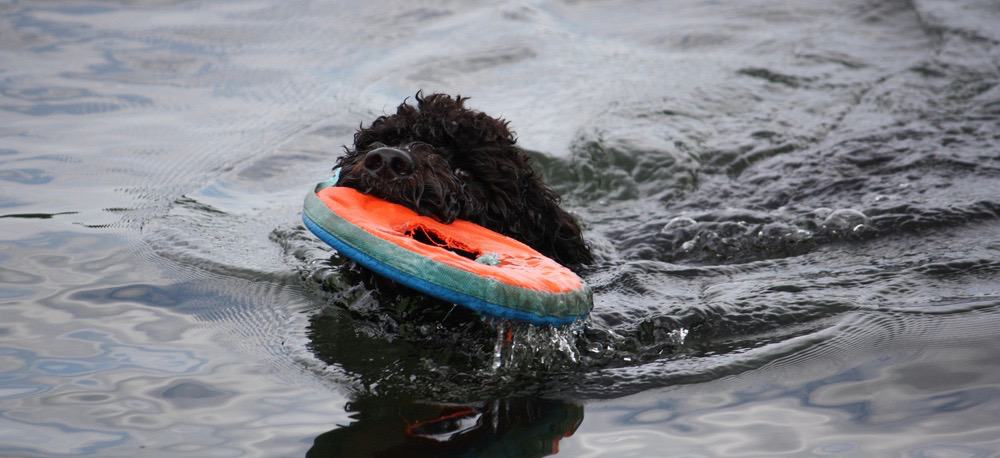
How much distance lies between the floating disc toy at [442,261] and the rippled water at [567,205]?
0.35m

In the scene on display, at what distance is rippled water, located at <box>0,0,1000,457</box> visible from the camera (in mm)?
4105

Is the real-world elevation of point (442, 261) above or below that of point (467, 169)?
below

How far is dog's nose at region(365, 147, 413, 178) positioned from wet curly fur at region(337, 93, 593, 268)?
0.06 metres

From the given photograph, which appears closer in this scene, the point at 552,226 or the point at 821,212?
the point at 552,226

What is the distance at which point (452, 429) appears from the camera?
13.1ft

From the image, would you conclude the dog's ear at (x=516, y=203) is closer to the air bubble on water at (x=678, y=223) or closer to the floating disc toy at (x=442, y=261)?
the floating disc toy at (x=442, y=261)

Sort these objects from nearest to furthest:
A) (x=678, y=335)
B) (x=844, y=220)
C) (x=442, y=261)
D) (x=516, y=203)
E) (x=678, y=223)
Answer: (x=442, y=261), (x=678, y=335), (x=516, y=203), (x=844, y=220), (x=678, y=223)

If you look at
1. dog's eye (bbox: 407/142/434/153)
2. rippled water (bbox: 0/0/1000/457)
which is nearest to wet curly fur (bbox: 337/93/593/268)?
dog's eye (bbox: 407/142/434/153)

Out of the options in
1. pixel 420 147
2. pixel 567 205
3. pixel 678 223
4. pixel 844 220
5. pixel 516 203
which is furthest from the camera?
pixel 567 205

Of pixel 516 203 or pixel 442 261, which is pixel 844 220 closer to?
pixel 516 203

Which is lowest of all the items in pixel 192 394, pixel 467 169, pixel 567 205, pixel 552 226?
pixel 567 205

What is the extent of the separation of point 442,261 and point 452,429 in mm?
589

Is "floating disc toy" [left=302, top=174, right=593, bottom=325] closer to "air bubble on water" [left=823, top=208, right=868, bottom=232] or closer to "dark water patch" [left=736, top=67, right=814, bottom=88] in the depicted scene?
"air bubble on water" [left=823, top=208, right=868, bottom=232]

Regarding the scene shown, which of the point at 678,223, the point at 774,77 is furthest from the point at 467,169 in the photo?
the point at 774,77
